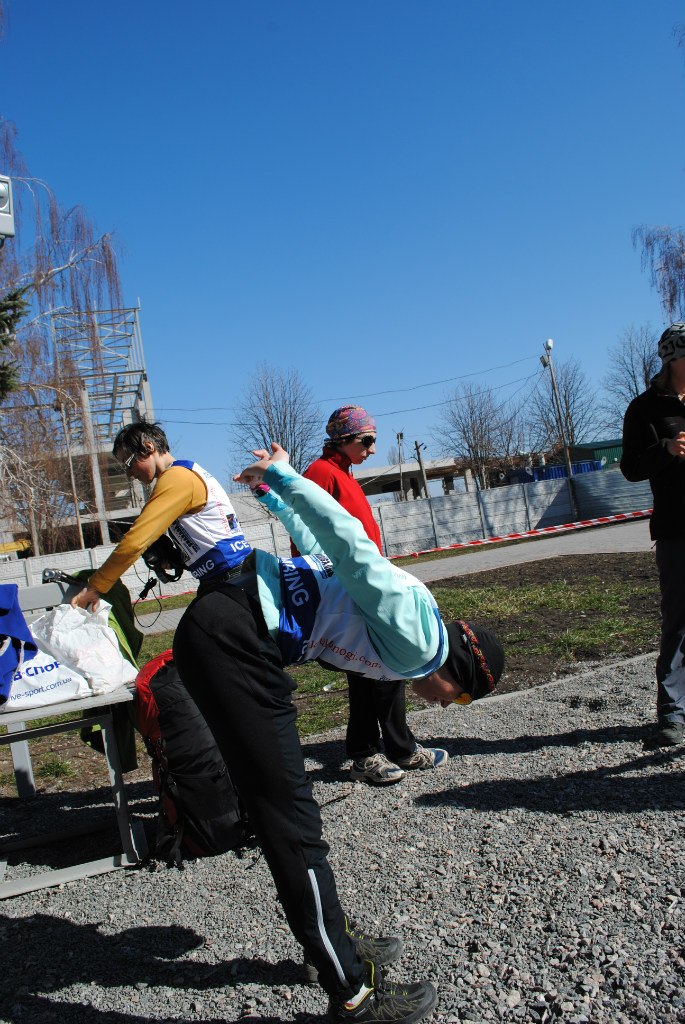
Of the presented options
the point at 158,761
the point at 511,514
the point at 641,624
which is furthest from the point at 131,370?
the point at 158,761

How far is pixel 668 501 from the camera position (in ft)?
13.9

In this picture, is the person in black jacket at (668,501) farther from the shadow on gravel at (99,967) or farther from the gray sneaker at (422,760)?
the shadow on gravel at (99,967)

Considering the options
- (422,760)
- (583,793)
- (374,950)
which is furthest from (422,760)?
(374,950)

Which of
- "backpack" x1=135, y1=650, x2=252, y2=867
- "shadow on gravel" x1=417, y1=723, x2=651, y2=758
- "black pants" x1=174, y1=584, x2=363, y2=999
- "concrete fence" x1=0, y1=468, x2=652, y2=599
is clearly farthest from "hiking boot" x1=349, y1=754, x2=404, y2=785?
"concrete fence" x1=0, y1=468, x2=652, y2=599

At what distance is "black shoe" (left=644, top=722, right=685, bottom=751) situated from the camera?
4.09 metres

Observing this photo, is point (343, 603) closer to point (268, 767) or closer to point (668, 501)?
point (268, 767)

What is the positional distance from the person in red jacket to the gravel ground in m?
0.13

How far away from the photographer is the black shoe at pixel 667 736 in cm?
409

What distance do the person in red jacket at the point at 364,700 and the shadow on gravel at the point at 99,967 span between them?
5.01 feet

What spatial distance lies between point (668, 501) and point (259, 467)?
9.18ft

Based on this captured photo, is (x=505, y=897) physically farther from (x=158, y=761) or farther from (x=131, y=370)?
(x=131, y=370)

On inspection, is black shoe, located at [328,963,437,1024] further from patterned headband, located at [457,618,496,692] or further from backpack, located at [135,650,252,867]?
backpack, located at [135,650,252,867]

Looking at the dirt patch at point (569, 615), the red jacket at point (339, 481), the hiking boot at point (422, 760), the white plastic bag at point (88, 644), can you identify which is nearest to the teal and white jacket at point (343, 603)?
the white plastic bag at point (88, 644)

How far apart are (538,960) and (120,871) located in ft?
6.84
